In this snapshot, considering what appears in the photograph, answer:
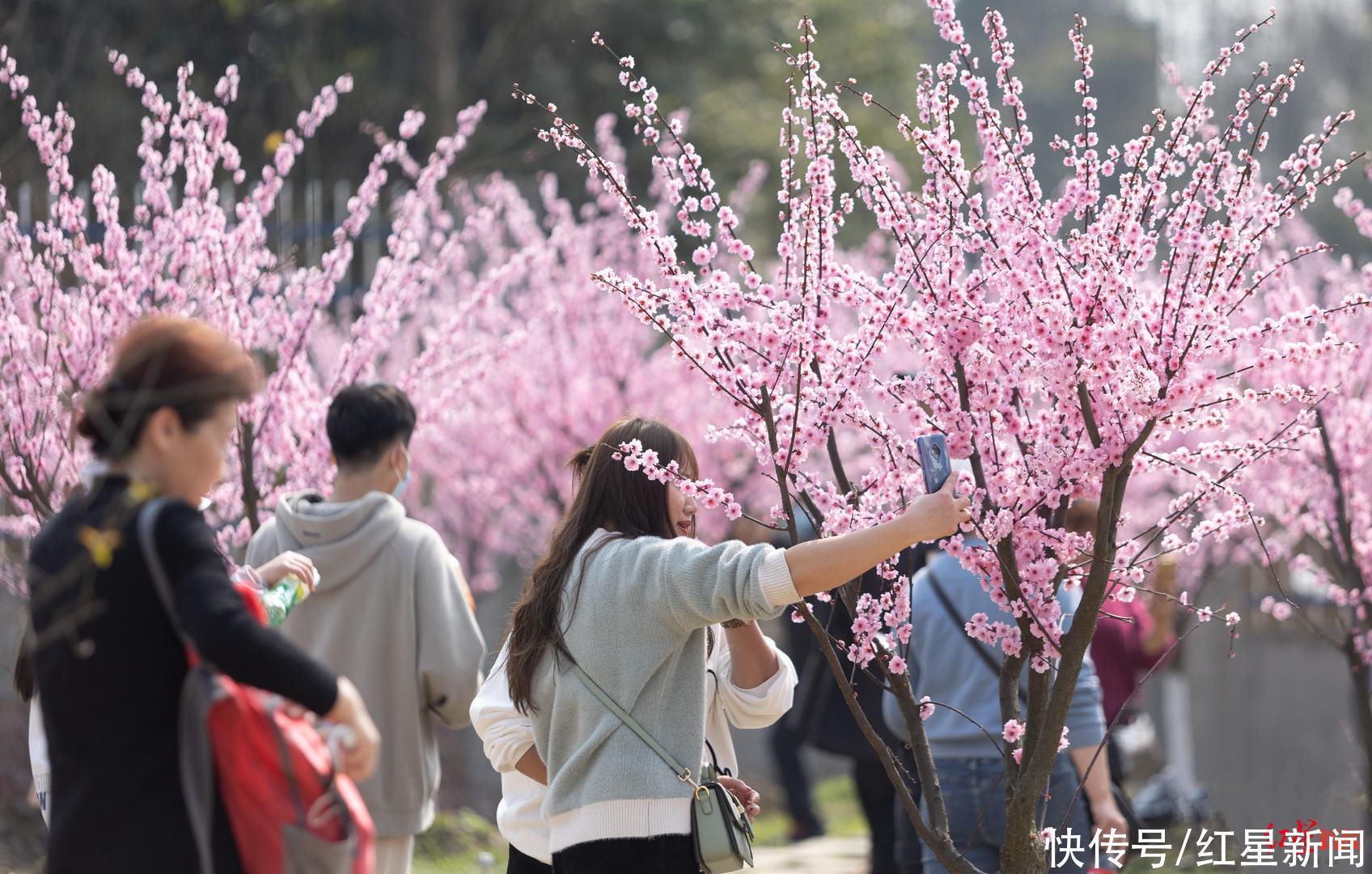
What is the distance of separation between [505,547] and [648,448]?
8967 mm

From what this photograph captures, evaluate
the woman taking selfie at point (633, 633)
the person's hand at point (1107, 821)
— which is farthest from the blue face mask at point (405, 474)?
the person's hand at point (1107, 821)

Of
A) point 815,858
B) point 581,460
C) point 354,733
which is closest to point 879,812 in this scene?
point 815,858

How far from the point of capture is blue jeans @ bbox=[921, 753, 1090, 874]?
12.3ft

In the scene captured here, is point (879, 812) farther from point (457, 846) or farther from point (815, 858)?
point (457, 846)

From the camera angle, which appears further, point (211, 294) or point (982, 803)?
point (211, 294)

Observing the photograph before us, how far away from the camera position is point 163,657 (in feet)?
6.54

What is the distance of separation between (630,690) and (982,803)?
1458mm

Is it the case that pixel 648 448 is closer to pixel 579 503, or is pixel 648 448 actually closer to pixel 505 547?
pixel 579 503

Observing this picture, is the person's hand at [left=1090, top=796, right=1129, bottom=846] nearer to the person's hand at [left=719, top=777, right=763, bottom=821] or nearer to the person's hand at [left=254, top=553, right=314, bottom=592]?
the person's hand at [left=719, top=777, right=763, bottom=821]

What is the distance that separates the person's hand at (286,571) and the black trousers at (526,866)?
0.84 m

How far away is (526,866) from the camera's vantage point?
3164mm

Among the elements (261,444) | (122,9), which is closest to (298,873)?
(261,444)

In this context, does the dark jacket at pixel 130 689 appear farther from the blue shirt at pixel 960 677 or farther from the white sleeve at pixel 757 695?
the blue shirt at pixel 960 677

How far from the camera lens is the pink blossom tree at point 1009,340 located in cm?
283
